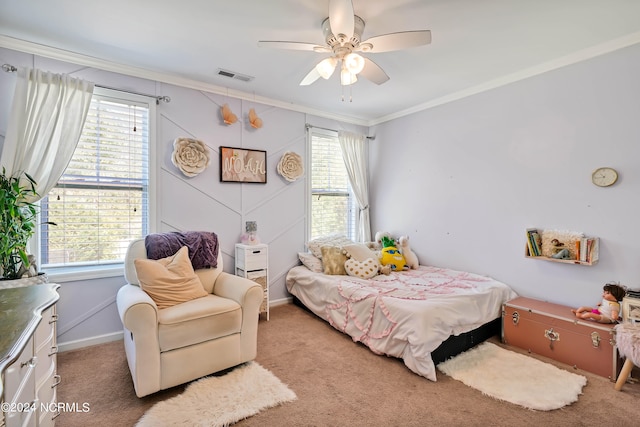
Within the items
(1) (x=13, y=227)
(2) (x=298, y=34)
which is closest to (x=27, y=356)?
(1) (x=13, y=227)

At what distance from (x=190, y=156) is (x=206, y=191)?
41 cm

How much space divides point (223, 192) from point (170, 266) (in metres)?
1.20

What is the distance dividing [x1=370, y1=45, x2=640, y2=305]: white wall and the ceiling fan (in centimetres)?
168

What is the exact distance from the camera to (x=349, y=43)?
6.61 ft

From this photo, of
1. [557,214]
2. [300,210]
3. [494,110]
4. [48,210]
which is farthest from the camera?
[300,210]

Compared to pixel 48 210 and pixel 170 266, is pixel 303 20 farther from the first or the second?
pixel 48 210

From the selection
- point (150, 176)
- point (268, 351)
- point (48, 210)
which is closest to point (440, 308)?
point (268, 351)

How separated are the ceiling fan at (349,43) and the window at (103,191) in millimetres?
1767

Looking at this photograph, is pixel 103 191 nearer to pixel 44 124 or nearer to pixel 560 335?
pixel 44 124

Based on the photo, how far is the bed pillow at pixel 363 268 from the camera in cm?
334

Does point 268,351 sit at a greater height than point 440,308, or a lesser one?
lesser

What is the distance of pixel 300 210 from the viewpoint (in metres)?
4.04

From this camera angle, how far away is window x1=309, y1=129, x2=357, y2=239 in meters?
4.22

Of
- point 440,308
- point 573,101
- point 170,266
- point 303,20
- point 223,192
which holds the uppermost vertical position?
point 303,20
